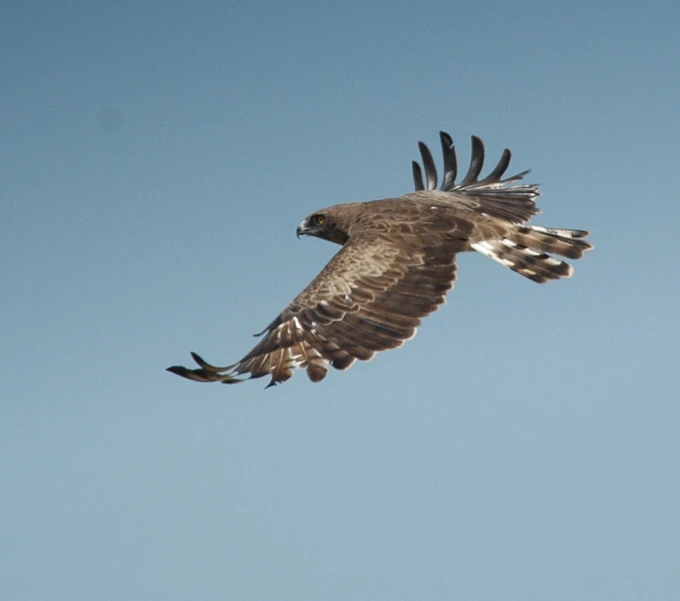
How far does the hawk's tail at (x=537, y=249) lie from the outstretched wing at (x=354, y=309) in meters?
1.50

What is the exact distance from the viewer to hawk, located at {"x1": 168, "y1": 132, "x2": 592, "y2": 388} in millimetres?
13062

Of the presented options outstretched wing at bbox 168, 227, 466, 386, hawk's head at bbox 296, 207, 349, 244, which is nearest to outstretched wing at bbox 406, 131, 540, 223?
hawk's head at bbox 296, 207, 349, 244

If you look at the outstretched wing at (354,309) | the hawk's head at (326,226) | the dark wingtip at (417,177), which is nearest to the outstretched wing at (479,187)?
the dark wingtip at (417,177)

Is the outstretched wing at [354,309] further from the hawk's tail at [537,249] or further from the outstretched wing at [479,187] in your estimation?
the outstretched wing at [479,187]

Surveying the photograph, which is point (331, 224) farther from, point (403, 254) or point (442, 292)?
point (442, 292)

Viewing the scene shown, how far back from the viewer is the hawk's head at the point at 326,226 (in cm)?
1753

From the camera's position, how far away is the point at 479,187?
20500 millimetres

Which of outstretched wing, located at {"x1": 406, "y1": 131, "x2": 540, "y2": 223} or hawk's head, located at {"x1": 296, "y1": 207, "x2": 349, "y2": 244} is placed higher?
outstretched wing, located at {"x1": 406, "y1": 131, "x2": 540, "y2": 223}

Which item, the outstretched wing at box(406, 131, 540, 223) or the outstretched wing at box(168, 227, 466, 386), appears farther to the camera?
the outstretched wing at box(406, 131, 540, 223)

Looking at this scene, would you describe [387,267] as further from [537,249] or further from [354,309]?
[537,249]

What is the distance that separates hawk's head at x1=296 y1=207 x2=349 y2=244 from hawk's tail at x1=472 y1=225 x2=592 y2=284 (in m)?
2.31

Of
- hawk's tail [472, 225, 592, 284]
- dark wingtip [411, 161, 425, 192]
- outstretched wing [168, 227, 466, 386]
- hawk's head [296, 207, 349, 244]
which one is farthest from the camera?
dark wingtip [411, 161, 425, 192]

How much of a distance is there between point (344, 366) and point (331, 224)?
539 cm

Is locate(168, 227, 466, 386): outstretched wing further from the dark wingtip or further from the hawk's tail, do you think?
the dark wingtip
